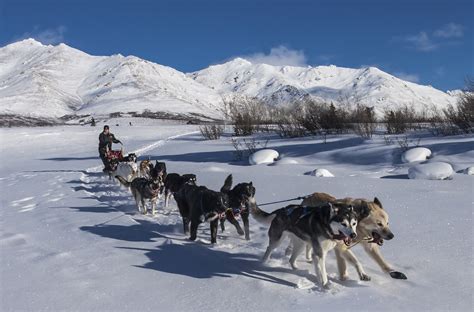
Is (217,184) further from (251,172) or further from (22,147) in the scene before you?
(22,147)

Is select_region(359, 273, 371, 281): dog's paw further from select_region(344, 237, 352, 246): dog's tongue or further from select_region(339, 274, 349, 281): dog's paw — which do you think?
select_region(344, 237, 352, 246): dog's tongue

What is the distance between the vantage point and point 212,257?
5223 millimetres

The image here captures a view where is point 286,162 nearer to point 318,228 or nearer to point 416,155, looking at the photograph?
point 416,155

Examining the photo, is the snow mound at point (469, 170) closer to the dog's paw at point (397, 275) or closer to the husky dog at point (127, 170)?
the dog's paw at point (397, 275)

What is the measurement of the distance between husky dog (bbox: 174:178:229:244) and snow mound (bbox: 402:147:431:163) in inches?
254

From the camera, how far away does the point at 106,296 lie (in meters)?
4.19

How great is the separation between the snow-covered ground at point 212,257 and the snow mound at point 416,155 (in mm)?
405

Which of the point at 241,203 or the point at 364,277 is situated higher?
the point at 241,203

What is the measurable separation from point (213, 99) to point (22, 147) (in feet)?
457

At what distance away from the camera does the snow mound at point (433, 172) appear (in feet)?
29.0

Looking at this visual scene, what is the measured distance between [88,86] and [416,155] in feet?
516

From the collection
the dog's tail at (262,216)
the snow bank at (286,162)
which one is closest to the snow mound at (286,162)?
the snow bank at (286,162)

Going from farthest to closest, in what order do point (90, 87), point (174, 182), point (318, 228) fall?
point (90, 87), point (174, 182), point (318, 228)

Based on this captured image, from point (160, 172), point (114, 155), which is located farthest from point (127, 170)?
point (160, 172)
